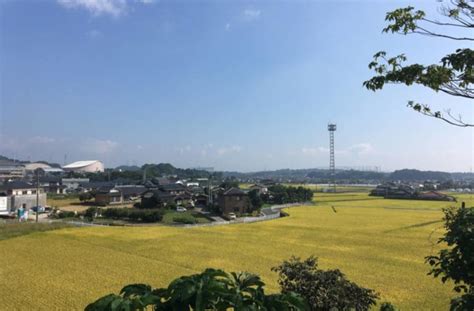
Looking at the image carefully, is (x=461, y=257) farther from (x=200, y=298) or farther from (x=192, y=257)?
(x=192, y=257)

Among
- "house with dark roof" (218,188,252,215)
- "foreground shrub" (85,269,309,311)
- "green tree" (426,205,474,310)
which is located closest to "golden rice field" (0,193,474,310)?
"green tree" (426,205,474,310)

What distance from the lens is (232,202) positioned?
48.2 meters

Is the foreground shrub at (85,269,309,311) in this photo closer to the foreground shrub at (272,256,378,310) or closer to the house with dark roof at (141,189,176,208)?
the foreground shrub at (272,256,378,310)

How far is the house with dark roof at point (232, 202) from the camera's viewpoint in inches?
1885

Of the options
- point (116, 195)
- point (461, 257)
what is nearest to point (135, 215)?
point (116, 195)

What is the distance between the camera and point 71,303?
12.5 meters

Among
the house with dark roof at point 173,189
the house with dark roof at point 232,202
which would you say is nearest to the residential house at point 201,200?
the house with dark roof at point 173,189

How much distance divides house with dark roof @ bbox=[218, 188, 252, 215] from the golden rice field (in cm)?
1324

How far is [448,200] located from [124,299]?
3087 inches

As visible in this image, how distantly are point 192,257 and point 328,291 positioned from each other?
14316 millimetres

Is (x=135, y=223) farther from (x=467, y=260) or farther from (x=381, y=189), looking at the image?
(x=381, y=189)

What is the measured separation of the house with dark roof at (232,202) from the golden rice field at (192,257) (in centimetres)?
1324

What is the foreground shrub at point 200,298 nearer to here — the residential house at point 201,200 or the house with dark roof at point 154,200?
the house with dark roof at point 154,200

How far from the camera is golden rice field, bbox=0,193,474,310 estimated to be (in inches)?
550
